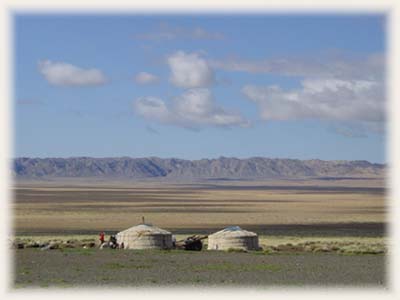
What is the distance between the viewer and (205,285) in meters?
17.3

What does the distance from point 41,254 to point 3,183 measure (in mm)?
13433

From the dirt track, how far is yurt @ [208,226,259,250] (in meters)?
1.05

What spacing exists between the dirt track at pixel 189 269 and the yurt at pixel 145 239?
3.98 feet

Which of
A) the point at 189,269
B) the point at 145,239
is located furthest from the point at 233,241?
the point at 189,269

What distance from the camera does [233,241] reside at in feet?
94.5

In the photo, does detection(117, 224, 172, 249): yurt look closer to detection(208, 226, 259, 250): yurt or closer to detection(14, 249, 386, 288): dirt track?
detection(14, 249, 386, 288): dirt track

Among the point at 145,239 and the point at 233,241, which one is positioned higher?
the point at 145,239

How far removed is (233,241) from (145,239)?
9.61 ft

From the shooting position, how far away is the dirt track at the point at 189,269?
60.6 feet

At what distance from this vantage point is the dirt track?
18484mm

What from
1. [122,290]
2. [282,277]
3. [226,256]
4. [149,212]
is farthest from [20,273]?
[149,212]

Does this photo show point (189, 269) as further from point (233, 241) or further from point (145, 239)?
point (145, 239)

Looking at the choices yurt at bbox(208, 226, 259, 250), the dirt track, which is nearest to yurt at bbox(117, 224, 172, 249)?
the dirt track

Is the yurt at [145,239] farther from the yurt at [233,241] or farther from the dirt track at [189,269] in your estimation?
the yurt at [233,241]
